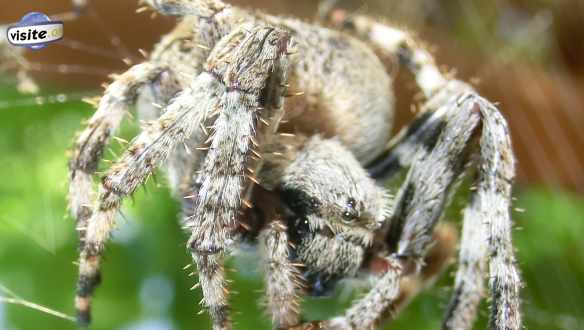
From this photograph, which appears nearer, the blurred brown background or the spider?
the spider

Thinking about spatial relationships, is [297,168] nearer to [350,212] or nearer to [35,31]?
[350,212]

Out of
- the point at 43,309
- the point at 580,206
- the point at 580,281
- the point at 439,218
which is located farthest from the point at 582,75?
the point at 43,309

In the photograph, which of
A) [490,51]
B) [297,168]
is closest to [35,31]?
[297,168]

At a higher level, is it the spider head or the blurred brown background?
the blurred brown background

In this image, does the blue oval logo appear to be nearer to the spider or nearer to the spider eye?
the spider

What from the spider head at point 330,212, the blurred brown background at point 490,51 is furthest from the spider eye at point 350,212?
the blurred brown background at point 490,51

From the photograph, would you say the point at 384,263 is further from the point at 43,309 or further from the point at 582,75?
the point at 582,75

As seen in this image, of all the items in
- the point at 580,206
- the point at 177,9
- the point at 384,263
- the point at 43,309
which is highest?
the point at 580,206

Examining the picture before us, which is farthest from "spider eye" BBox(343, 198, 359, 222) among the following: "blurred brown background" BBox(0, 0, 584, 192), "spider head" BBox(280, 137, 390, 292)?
"blurred brown background" BBox(0, 0, 584, 192)
